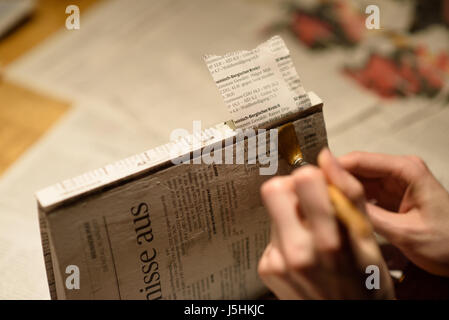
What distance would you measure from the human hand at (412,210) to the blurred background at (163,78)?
0.21 metres

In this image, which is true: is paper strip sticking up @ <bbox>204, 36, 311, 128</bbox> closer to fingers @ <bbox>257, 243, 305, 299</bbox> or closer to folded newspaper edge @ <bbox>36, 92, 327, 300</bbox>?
folded newspaper edge @ <bbox>36, 92, 327, 300</bbox>

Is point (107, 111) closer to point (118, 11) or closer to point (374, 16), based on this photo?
point (118, 11)

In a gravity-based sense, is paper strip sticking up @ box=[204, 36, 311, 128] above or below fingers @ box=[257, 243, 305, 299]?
above

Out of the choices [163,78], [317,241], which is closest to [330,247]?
[317,241]

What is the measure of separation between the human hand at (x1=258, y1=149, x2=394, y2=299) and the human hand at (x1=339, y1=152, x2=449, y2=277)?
0.10 meters

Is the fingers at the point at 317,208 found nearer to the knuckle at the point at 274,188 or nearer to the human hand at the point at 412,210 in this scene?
the knuckle at the point at 274,188

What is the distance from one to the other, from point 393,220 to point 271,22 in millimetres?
643

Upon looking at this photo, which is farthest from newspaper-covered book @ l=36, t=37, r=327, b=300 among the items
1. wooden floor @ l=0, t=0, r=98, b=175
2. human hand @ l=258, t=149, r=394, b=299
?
wooden floor @ l=0, t=0, r=98, b=175

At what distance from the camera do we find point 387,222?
17.4 inches

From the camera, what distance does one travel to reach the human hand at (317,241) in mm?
324

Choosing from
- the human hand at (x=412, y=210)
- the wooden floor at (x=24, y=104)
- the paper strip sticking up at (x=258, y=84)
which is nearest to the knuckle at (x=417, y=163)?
the human hand at (x=412, y=210)

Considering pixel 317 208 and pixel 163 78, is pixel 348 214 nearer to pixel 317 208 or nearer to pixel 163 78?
pixel 317 208

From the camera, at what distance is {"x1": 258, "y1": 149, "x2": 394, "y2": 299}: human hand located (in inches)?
12.8

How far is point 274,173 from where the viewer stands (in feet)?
→ 1.55
